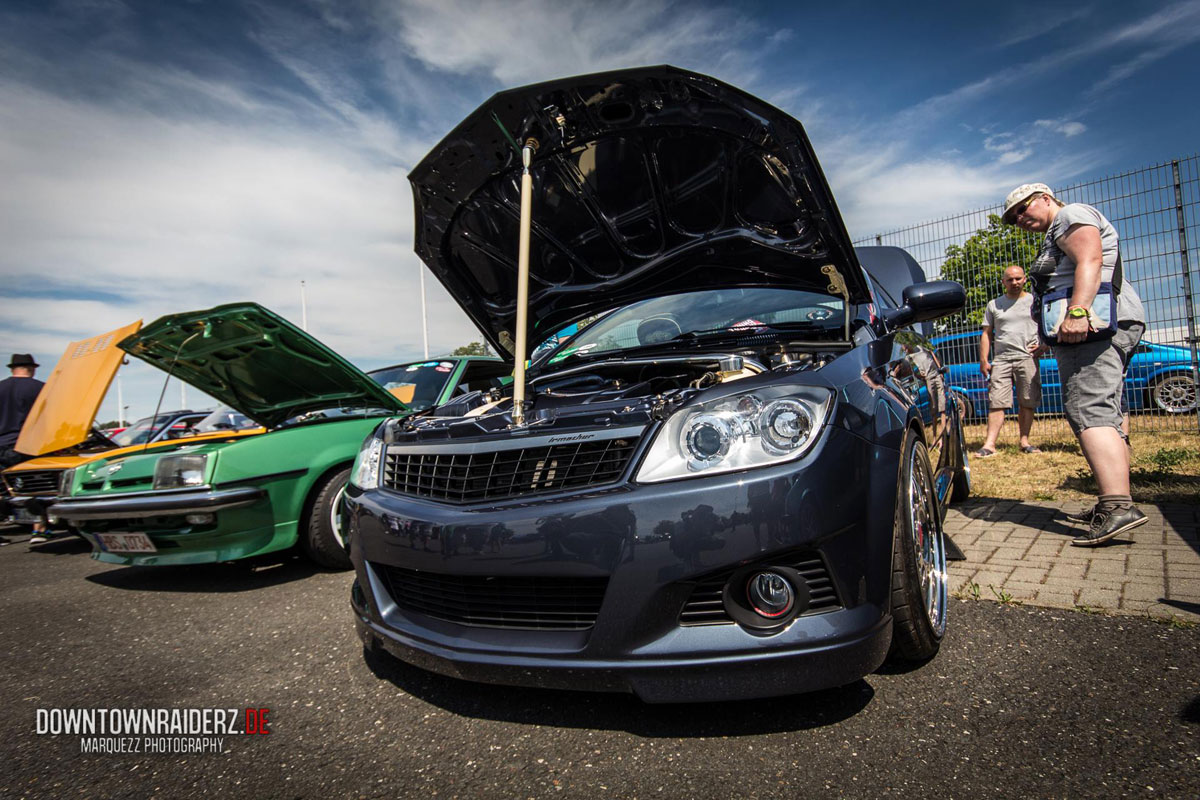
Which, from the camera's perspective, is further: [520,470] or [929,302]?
[929,302]

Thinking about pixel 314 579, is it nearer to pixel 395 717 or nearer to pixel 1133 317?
pixel 395 717

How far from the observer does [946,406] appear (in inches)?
147

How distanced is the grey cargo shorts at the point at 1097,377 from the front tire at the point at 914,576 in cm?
152

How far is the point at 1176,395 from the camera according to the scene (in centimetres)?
702

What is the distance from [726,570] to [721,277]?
1.82 m

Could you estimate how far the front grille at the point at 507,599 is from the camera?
1.73 metres

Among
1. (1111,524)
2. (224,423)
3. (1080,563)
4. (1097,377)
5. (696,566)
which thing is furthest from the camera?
(224,423)

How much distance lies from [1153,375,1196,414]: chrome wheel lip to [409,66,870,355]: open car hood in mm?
6316

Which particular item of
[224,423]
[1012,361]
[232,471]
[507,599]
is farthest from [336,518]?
[1012,361]

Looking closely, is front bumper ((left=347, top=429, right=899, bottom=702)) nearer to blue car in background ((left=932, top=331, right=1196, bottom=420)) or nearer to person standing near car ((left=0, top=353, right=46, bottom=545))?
blue car in background ((left=932, top=331, right=1196, bottom=420))

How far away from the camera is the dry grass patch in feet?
14.5

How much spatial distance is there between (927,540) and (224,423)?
6667 millimetres

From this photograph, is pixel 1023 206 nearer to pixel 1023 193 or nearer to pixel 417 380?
pixel 1023 193

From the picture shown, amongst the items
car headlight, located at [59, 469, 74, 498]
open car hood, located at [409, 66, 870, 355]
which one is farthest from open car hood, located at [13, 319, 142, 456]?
open car hood, located at [409, 66, 870, 355]
